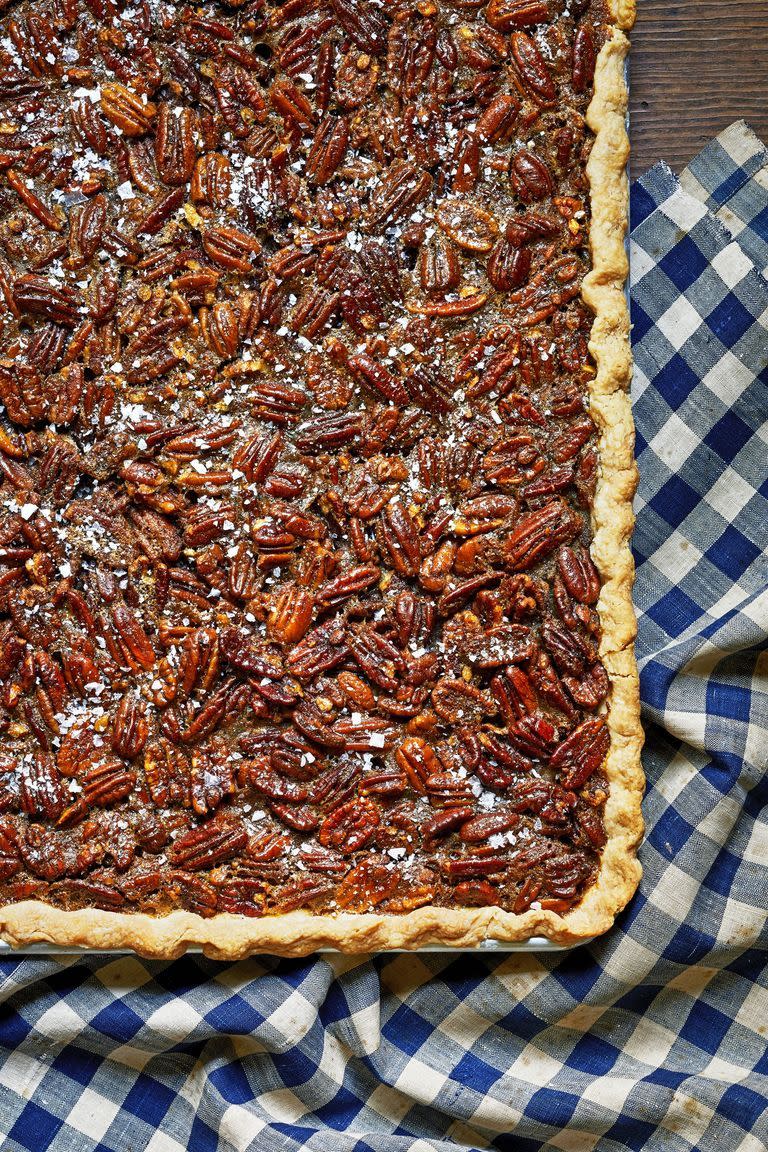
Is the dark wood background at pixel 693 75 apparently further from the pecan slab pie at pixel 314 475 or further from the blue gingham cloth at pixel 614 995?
the pecan slab pie at pixel 314 475

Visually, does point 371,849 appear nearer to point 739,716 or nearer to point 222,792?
point 222,792

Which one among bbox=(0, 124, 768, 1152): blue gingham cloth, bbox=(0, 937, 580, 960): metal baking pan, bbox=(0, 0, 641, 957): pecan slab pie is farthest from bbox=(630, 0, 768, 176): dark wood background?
bbox=(0, 937, 580, 960): metal baking pan

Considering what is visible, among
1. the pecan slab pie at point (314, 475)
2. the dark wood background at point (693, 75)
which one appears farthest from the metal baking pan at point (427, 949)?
the dark wood background at point (693, 75)

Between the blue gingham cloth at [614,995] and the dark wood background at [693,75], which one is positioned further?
the dark wood background at [693,75]

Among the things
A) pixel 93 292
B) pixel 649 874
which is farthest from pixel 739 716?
pixel 93 292

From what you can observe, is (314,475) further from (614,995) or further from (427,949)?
(614,995)

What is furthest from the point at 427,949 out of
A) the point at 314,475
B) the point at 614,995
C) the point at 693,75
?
the point at 693,75
